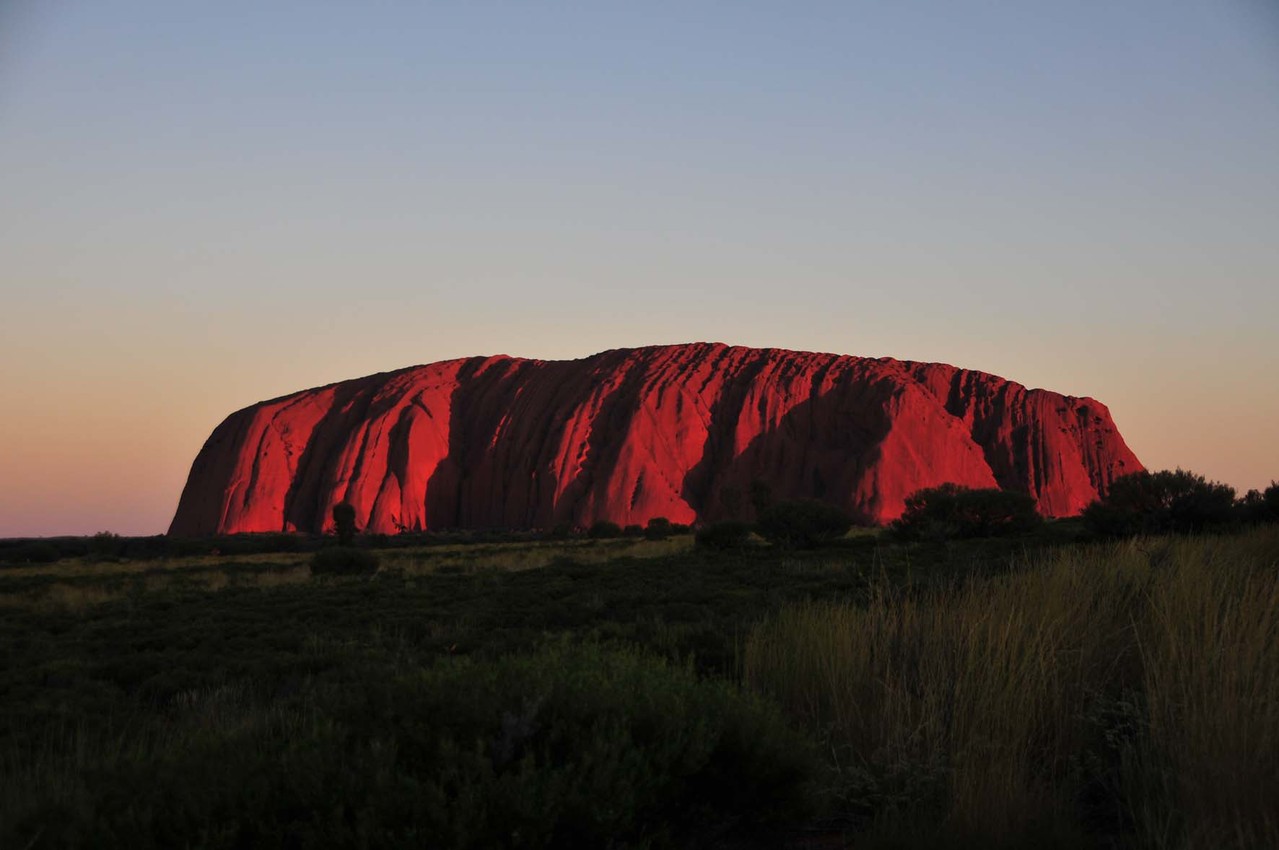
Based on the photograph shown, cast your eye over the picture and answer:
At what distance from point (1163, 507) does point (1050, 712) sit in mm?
25312

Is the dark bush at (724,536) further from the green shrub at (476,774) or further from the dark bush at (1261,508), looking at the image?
the green shrub at (476,774)

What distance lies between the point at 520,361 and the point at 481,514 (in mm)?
19211

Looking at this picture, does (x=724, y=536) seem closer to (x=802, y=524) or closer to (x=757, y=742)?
(x=802, y=524)

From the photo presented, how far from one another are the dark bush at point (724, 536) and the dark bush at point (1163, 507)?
1162 cm

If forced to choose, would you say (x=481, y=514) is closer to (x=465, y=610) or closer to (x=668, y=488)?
(x=668, y=488)

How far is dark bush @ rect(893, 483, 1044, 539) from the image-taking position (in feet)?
111

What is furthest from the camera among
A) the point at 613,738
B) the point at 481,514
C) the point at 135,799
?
the point at 481,514

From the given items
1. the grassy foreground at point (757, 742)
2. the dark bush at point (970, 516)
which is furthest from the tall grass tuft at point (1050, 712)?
the dark bush at point (970, 516)

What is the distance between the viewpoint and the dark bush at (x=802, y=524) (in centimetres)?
3462

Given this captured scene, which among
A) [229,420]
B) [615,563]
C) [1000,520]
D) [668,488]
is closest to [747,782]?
[615,563]

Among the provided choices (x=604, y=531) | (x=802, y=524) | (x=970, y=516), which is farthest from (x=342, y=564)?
(x=604, y=531)

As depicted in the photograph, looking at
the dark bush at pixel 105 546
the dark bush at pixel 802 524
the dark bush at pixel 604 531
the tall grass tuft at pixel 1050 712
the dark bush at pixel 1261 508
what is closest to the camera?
the tall grass tuft at pixel 1050 712

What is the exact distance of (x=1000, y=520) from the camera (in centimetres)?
3481

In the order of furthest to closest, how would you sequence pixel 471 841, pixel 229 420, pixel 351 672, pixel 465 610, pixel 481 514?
1. pixel 229 420
2. pixel 481 514
3. pixel 465 610
4. pixel 351 672
5. pixel 471 841
